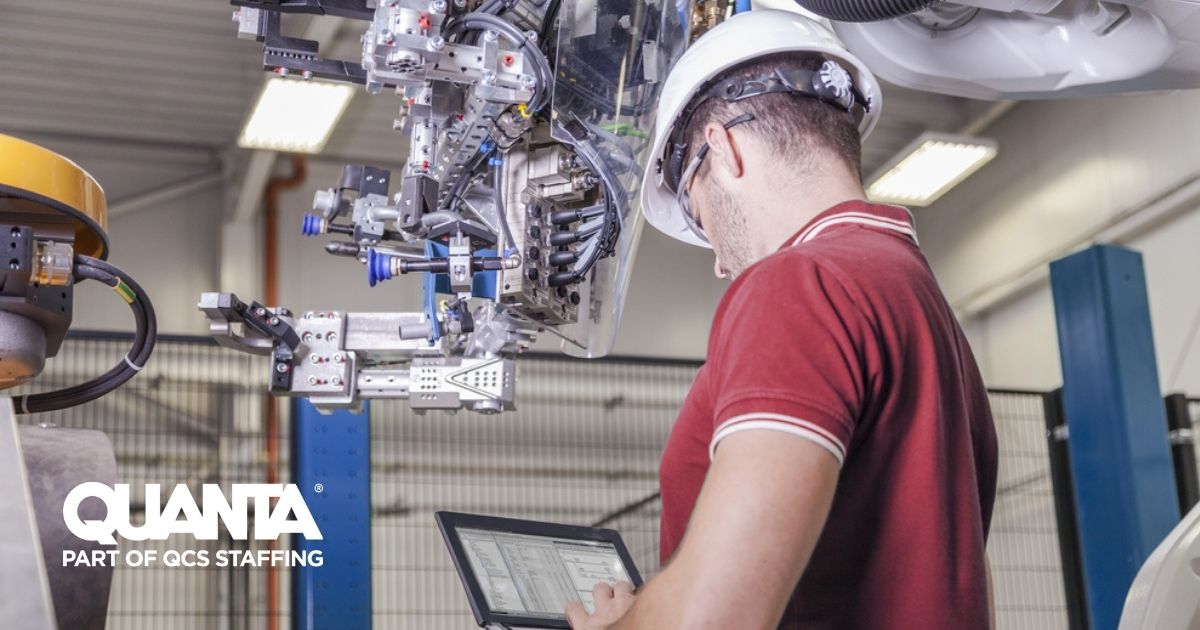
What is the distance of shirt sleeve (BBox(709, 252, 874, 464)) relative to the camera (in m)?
1.13

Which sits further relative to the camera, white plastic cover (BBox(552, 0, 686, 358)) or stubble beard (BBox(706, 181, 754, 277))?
white plastic cover (BBox(552, 0, 686, 358))

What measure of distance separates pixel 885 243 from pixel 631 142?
1.16m

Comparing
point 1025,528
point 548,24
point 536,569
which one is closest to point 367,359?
point 548,24

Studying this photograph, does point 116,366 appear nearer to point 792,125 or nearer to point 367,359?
point 792,125

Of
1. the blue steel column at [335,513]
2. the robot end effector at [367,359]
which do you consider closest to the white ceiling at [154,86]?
the blue steel column at [335,513]

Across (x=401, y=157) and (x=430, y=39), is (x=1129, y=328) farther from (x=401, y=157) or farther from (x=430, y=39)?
(x=401, y=157)

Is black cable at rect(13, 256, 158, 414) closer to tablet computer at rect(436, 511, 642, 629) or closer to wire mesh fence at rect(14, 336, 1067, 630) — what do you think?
tablet computer at rect(436, 511, 642, 629)

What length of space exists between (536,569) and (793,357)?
3.17 feet

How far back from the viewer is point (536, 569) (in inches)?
79.4

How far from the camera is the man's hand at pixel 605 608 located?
4.26 ft

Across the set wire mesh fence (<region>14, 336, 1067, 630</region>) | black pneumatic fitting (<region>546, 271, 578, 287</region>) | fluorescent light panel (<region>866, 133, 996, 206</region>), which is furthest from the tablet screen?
fluorescent light panel (<region>866, 133, 996, 206</region>)

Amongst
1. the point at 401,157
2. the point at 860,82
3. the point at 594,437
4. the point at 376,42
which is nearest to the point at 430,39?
the point at 376,42

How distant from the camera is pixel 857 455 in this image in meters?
1.24

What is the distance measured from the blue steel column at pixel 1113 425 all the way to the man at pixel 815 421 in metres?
2.27
